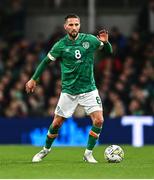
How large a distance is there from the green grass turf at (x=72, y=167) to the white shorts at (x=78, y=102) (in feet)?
2.72

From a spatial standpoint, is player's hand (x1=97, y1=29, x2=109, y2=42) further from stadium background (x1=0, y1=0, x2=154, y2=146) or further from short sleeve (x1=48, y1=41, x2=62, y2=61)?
stadium background (x1=0, y1=0, x2=154, y2=146)

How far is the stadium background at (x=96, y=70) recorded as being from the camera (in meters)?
20.1

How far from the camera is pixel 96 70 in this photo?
74.6 feet

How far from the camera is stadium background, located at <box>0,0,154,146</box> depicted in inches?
790

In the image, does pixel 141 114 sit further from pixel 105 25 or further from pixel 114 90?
pixel 105 25

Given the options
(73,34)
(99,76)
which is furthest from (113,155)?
(99,76)

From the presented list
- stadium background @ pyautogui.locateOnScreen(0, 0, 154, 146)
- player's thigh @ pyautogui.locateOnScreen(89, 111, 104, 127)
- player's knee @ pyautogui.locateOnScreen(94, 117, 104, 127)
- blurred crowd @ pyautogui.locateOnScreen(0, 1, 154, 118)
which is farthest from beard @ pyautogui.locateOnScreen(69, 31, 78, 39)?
blurred crowd @ pyautogui.locateOnScreen(0, 1, 154, 118)

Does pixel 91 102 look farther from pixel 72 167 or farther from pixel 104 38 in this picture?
pixel 72 167

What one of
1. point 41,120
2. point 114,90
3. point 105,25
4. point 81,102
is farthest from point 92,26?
point 81,102

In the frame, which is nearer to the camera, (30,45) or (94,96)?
(94,96)

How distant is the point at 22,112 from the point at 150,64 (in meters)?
3.78

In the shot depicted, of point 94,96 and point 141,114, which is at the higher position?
point 94,96

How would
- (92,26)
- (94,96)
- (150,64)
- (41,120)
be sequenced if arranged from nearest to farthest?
(94,96)
(41,120)
(150,64)
(92,26)

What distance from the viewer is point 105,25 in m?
25.2
